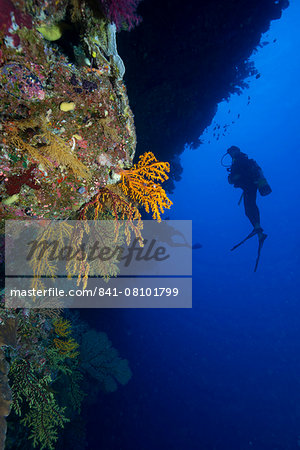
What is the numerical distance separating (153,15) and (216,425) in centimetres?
2192

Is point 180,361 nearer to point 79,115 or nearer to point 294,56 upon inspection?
point 79,115

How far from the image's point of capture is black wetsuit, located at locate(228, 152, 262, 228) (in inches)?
353

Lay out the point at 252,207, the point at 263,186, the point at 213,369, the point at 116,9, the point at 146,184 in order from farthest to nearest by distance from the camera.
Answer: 1. the point at 213,369
2. the point at 252,207
3. the point at 263,186
4. the point at 146,184
5. the point at 116,9

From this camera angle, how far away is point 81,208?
315 centimetres

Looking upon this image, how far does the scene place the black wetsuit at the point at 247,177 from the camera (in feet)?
29.4

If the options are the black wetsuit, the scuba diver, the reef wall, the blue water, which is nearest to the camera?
the reef wall

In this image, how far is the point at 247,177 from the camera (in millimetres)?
9305

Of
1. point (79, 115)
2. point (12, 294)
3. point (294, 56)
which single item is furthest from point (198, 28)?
point (294, 56)

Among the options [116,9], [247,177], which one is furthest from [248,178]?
[116,9]

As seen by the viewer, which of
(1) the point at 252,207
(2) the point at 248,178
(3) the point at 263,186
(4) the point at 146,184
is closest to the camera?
(4) the point at 146,184

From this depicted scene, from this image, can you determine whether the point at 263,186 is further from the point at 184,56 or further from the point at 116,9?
the point at 116,9

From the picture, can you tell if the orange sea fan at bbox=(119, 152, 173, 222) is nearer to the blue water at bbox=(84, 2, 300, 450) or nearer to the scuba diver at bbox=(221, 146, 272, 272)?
the scuba diver at bbox=(221, 146, 272, 272)

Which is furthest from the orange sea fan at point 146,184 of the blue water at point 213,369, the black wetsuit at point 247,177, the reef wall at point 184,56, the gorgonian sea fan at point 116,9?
the blue water at point 213,369

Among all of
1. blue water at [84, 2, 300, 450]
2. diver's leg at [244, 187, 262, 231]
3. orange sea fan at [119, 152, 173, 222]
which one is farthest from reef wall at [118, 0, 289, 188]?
orange sea fan at [119, 152, 173, 222]
